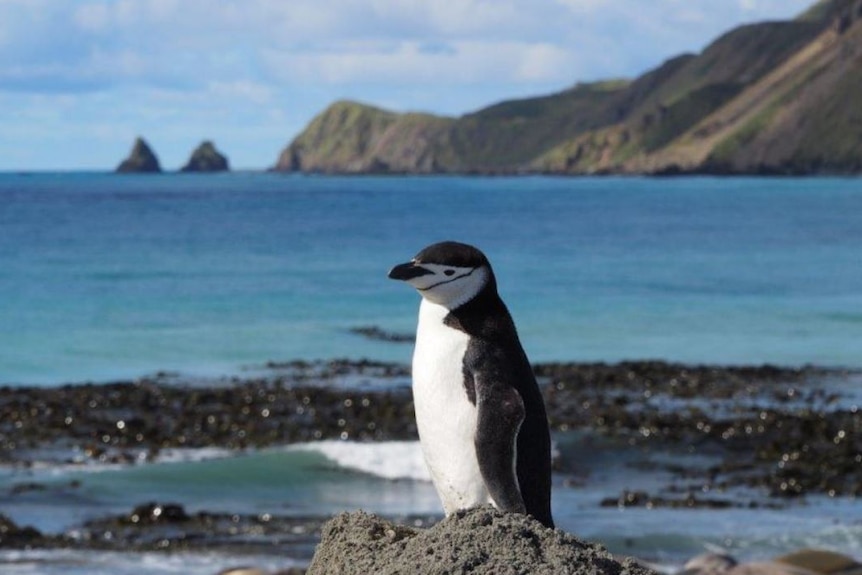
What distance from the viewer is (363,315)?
143ft

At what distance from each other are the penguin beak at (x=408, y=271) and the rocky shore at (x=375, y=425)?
10.4 m

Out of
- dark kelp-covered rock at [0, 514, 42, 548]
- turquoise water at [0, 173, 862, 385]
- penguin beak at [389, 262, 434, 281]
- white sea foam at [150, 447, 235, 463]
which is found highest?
penguin beak at [389, 262, 434, 281]

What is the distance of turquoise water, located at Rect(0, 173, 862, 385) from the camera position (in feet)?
117

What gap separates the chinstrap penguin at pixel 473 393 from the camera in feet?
18.4

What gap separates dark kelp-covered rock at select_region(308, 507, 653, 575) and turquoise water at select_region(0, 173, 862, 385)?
26.9 meters

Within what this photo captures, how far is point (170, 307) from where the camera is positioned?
156 ft

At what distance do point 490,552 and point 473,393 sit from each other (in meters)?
1.30

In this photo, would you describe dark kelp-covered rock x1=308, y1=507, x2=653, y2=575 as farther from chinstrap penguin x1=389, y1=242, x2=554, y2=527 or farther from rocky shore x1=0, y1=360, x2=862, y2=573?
rocky shore x1=0, y1=360, x2=862, y2=573

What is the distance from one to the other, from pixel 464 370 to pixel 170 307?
42.5 meters

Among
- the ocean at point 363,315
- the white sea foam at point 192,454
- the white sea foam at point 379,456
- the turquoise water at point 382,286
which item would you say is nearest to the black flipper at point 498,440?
the ocean at point 363,315

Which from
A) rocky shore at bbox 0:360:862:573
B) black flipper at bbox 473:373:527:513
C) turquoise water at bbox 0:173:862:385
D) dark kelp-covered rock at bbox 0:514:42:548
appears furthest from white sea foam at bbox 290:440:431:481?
black flipper at bbox 473:373:527:513

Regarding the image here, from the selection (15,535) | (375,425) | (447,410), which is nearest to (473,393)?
(447,410)

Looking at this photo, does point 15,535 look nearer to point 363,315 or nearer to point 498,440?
point 498,440

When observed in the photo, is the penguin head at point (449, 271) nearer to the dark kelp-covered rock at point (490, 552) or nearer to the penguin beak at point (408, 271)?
the penguin beak at point (408, 271)
